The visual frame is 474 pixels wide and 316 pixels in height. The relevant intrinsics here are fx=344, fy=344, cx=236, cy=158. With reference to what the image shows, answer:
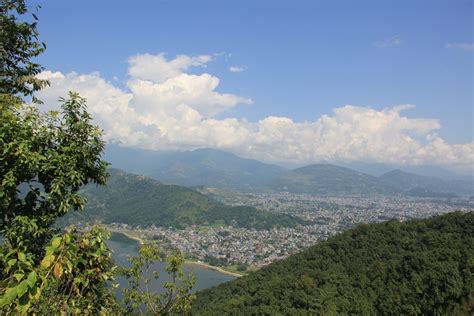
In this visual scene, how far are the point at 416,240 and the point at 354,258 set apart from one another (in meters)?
9.76

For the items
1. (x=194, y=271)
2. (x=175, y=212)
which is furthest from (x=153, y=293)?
(x=175, y=212)

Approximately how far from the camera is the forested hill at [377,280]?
38.3 m

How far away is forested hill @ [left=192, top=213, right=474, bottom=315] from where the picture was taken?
38.3 meters

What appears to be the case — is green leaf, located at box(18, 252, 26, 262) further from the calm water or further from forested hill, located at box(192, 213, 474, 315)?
the calm water

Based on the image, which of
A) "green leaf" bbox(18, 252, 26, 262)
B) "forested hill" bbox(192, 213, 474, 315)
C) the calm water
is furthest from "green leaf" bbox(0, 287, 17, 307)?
the calm water

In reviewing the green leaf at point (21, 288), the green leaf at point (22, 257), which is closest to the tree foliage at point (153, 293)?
the green leaf at point (22, 257)

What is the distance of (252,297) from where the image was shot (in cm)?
4503

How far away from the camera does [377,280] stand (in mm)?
44000

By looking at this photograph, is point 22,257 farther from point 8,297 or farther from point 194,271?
point 194,271

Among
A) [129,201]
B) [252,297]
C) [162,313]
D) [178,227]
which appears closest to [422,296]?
[252,297]

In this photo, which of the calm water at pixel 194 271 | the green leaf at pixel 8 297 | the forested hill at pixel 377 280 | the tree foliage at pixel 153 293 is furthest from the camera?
the calm water at pixel 194 271

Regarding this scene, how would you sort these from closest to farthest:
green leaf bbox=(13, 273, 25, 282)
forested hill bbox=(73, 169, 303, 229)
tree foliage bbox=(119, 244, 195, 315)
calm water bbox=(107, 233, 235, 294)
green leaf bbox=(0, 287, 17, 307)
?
green leaf bbox=(0, 287, 17, 307) → green leaf bbox=(13, 273, 25, 282) → tree foliage bbox=(119, 244, 195, 315) → calm water bbox=(107, 233, 235, 294) → forested hill bbox=(73, 169, 303, 229)

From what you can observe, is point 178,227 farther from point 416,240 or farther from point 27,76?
point 27,76

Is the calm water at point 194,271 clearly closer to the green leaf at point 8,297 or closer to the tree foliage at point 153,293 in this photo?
the tree foliage at point 153,293
